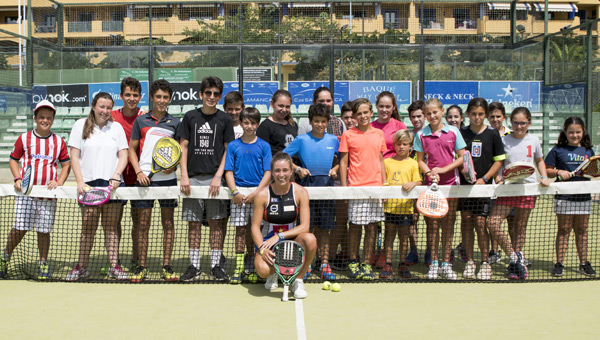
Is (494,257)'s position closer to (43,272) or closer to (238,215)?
(238,215)

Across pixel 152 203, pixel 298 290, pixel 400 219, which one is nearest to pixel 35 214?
pixel 152 203

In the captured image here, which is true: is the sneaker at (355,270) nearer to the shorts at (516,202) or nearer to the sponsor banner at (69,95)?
the shorts at (516,202)

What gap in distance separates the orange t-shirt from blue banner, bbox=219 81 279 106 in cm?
879

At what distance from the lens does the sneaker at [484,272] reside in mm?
5448

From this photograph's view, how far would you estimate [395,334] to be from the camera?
3941mm

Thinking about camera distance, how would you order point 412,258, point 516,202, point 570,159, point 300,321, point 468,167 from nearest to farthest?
point 300,321, point 468,167, point 516,202, point 570,159, point 412,258

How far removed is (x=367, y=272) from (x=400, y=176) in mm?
1007

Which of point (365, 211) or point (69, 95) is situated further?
point (69, 95)

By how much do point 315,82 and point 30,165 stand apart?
9.37 meters

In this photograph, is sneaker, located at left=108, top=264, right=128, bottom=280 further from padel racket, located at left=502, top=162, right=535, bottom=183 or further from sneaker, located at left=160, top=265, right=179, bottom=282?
padel racket, located at left=502, top=162, right=535, bottom=183

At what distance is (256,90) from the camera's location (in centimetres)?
1417

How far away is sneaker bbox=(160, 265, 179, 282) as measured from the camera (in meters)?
5.36

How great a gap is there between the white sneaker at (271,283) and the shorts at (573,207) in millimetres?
2902

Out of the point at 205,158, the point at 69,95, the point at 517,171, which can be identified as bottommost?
the point at 517,171
